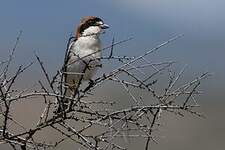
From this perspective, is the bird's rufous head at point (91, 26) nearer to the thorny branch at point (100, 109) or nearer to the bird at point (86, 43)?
the bird at point (86, 43)

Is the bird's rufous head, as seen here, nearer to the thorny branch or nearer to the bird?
the bird

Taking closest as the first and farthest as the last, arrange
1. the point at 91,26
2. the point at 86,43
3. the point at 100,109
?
the point at 100,109 → the point at 86,43 → the point at 91,26

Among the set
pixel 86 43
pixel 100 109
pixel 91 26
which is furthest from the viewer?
pixel 91 26

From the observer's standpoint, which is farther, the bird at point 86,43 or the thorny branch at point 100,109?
the bird at point 86,43

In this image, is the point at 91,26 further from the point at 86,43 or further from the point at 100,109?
the point at 100,109

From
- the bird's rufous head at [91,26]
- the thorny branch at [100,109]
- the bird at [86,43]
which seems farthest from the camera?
the bird's rufous head at [91,26]

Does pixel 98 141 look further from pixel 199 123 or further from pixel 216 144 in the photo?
pixel 199 123

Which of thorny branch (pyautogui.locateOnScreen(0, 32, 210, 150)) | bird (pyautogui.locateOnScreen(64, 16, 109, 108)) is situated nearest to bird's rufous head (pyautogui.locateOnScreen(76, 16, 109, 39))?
bird (pyautogui.locateOnScreen(64, 16, 109, 108))

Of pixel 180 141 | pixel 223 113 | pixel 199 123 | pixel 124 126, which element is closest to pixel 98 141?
pixel 124 126

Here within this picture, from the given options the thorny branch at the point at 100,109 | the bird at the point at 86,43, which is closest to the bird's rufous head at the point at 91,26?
the bird at the point at 86,43

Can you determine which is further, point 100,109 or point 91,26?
point 91,26

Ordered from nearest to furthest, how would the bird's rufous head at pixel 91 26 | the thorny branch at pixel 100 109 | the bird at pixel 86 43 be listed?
the thorny branch at pixel 100 109 < the bird at pixel 86 43 < the bird's rufous head at pixel 91 26

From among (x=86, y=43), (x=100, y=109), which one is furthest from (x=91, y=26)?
(x=100, y=109)

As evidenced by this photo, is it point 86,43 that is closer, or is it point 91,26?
point 86,43
